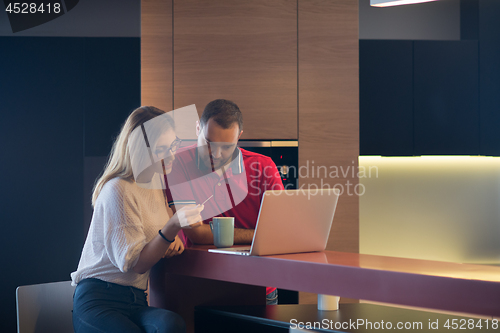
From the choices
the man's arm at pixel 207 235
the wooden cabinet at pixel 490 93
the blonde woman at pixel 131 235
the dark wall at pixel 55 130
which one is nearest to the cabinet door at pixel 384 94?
the wooden cabinet at pixel 490 93

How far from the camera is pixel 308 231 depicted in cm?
131

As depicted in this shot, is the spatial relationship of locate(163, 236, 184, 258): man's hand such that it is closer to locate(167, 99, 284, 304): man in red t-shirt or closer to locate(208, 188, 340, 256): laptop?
locate(208, 188, 340, 256): laptop

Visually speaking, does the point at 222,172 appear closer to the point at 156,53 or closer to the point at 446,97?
the point at 156,53

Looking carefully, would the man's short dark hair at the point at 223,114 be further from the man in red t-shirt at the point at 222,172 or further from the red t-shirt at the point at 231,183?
Answer: the red t-shirt at the point at 231,183

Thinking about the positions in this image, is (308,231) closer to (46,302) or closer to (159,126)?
(159,126)

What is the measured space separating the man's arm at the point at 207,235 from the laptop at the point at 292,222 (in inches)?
6.5

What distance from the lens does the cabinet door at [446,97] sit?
10.5ft

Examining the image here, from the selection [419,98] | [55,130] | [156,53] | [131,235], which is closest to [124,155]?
[131,235]

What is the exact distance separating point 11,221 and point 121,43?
1.31m

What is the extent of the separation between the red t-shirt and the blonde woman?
1.02ft

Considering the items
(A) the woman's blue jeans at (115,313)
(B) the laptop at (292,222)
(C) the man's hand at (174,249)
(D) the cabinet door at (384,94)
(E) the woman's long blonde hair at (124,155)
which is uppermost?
(D) the cabinet door at (384,94)

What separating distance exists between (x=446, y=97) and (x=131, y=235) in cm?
263

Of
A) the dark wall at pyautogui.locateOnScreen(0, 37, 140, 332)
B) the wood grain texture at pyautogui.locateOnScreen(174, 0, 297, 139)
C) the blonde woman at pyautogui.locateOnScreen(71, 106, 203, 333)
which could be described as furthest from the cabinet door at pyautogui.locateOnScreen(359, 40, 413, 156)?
the blonde woman at pyautogui.locateOnScreen(71, 106, 203, 333)

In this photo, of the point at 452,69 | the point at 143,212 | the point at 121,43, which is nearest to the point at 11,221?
the point at 121,43
